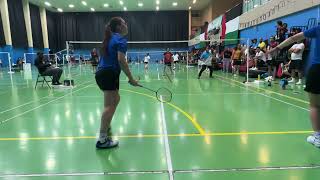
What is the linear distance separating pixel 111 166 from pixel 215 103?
5.46 meters

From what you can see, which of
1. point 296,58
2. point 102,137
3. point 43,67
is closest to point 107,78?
point 102,137

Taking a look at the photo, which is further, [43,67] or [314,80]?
[43,67]

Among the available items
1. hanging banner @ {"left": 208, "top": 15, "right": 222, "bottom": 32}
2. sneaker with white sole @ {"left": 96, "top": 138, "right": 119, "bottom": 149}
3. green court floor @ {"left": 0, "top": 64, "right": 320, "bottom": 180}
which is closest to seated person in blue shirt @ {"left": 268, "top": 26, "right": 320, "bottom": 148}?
green court floor @ {"left": 0, "top": 64, "right": 320, "bottom": 180}

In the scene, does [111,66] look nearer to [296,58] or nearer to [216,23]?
[296,58]

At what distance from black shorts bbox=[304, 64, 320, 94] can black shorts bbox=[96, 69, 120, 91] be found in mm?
2827

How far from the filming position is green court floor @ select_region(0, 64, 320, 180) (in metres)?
3.89

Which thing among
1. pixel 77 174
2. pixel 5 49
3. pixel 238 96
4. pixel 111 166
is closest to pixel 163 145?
pixel 111 166

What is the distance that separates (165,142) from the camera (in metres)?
5.14

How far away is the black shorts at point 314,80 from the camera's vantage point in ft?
A: 14.8

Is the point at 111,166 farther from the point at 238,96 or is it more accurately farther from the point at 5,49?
the point at 5,49

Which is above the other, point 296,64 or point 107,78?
point 107,78

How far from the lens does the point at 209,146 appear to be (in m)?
4.88

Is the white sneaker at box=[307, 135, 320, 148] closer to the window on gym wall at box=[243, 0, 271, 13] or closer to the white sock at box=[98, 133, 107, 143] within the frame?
the white sock at box=[98, 133, 107, 143]

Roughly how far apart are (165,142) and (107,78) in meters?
1.41
